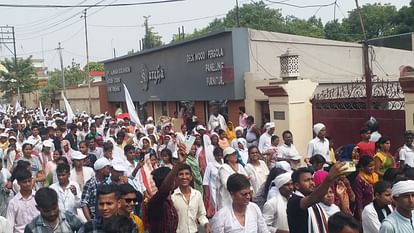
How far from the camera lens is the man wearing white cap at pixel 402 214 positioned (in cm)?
387

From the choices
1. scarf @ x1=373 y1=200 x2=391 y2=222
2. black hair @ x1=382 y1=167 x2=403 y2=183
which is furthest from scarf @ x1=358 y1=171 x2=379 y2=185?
scarf @ x1=373 y1=200 x2=391 y2=222

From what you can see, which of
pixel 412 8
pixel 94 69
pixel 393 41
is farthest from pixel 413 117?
pixel 94 69

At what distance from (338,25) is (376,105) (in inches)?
1759

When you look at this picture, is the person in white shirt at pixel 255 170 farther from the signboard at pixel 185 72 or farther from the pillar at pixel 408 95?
the signboard at pixel 185 72

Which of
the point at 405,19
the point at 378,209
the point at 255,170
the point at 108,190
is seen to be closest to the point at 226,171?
the point at 255,170

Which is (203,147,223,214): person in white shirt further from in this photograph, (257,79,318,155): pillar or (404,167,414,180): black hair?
(257,79,318,155): pillar

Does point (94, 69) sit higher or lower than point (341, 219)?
higher

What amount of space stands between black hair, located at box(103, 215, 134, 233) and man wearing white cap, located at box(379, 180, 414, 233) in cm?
179

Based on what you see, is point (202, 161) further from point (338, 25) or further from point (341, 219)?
point (338, 25)

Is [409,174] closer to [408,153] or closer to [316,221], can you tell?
[316,221]

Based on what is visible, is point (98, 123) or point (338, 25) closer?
point (98, 123)

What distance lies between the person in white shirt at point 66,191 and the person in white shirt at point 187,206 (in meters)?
1.53

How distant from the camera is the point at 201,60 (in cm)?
1970

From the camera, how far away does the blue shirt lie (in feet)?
12.6
